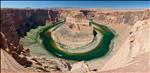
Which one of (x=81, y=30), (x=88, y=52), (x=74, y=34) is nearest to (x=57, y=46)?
(x=88, y=52)

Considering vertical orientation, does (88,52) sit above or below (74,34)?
above

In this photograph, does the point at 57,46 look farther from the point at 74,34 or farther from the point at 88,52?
the point at 74,34

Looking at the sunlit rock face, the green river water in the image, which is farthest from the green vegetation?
the sunlit rock face

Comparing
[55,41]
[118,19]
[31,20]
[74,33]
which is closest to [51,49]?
[55,41]

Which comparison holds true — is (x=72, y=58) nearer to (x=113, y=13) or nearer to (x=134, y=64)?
(x=134, y=64)

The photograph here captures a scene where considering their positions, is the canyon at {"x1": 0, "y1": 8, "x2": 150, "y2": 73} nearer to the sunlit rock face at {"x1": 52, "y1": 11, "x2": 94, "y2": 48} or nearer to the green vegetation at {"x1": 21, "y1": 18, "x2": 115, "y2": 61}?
the sunlit rock face at {"x1": 52, "y1": 11, "x2": 94, "y2": 48}

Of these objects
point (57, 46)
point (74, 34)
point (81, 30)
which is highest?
point (81, 30)

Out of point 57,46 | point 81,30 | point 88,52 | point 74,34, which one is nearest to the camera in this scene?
point 88,52

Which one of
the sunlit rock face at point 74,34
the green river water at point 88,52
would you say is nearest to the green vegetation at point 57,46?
the green river water at point 88,52
